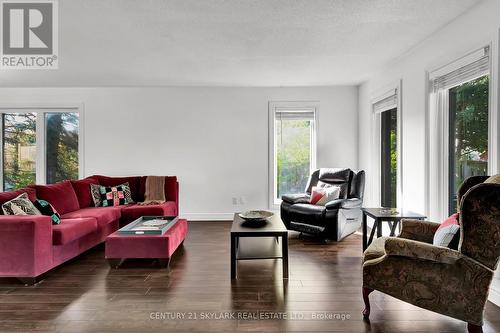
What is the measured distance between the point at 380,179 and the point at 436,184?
147cm

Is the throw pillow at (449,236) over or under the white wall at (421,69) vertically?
under

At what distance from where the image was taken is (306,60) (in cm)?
389

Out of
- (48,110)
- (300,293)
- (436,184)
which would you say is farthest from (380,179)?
(48,110)

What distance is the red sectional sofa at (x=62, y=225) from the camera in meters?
2.58

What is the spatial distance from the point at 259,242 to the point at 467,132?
2.46m

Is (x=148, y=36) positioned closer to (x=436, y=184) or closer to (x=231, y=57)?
(x=231, y=57)

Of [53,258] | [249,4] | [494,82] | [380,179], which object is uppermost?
[249,4]

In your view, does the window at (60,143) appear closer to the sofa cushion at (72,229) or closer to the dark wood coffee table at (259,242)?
the sofa cushion at (72,229)

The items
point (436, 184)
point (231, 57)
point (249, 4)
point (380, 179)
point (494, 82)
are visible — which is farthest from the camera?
point (380, 179)

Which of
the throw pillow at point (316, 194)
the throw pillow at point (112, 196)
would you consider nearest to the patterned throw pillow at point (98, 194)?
the throw pillow at point (112, 196)

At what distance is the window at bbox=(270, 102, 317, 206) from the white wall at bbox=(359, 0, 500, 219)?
4.61 feet

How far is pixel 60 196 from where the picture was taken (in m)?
3.76

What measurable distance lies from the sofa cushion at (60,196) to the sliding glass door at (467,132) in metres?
4.61

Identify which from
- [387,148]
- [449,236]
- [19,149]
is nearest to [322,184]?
[387,148]
